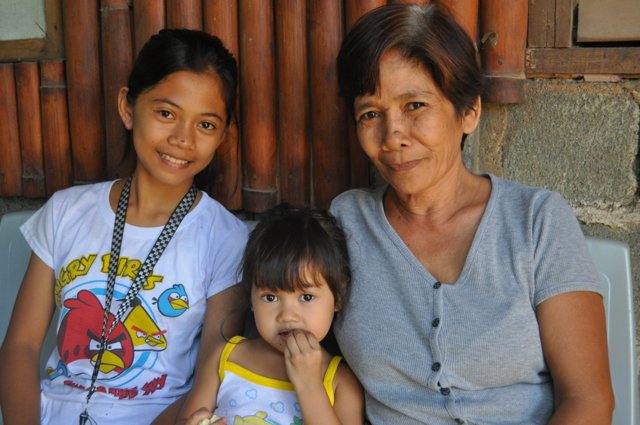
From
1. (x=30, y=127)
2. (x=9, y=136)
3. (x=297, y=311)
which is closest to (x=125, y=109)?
(x=30, y=127)

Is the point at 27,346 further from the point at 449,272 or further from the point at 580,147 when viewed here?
the point at 580,147

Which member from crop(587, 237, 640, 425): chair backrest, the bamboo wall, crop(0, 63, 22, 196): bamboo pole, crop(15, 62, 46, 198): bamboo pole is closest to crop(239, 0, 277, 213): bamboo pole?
the bamboo wall

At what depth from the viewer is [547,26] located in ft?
8.70

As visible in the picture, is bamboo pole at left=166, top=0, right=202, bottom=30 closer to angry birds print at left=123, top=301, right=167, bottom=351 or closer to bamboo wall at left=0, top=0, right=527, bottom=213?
bamboo wall at left=0, top=0, right=527, bottom=213

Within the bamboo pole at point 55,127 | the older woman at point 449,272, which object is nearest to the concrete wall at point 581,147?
the older woman at point 449,272

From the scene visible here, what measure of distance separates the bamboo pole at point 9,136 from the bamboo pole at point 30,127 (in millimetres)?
30

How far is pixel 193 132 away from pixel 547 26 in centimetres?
127

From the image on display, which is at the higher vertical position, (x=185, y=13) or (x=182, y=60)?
(x=185, y=13)

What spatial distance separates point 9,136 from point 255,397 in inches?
72.2

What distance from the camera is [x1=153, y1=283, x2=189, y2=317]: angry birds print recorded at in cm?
258

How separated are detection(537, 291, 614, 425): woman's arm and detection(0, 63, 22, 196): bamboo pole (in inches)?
94.4

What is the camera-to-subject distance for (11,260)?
3053 millimetres

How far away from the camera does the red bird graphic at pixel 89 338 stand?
2566 millimetres

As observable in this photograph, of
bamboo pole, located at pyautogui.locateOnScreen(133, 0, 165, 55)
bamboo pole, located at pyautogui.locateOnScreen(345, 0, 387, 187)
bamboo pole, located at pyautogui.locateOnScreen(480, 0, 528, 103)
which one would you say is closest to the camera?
bamboo pole, located at pyautogui.locateOnScreen(480, 0, 528, 103)
